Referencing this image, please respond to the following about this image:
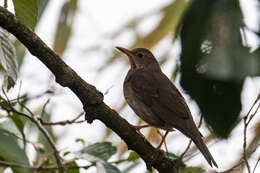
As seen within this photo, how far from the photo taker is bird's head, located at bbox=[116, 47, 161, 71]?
20.0 feet

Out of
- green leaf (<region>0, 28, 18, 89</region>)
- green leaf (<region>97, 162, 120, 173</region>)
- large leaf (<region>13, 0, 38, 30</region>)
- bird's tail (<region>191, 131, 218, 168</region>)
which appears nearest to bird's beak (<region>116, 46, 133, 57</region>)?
bird's tail (<region>191, 131, 218, 168</region>)

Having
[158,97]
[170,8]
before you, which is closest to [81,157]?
[158,97]

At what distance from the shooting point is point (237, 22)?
2.71 feet

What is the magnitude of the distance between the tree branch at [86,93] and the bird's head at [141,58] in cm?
286

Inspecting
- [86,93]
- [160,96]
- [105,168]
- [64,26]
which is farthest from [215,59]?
[64,26]

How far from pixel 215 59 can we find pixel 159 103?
12.6 ft

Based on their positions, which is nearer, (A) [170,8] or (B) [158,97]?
(B) [158,97]

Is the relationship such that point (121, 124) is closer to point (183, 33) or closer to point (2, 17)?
point (2, 17)

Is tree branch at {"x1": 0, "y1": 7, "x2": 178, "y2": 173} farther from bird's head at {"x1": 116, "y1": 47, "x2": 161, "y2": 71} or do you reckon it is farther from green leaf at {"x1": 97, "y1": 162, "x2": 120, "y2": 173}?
bird's head at {"x1": 116, "y1": 47, "x2": 161, "y2": 71}

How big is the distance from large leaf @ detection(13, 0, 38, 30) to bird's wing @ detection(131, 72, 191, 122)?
2533mm

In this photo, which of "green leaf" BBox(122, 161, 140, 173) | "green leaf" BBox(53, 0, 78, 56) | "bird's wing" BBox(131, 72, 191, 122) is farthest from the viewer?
"green leaf" BBox(53, 0, 78, 56)

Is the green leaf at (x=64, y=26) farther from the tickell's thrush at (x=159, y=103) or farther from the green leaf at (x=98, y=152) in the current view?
the green leaf at (x=98, y=152)

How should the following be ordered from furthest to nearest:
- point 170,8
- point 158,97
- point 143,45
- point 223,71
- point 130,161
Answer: point 143,45, point 170,8, point 158,97, point 130,161, point 223,71

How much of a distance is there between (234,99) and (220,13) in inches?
6.6
